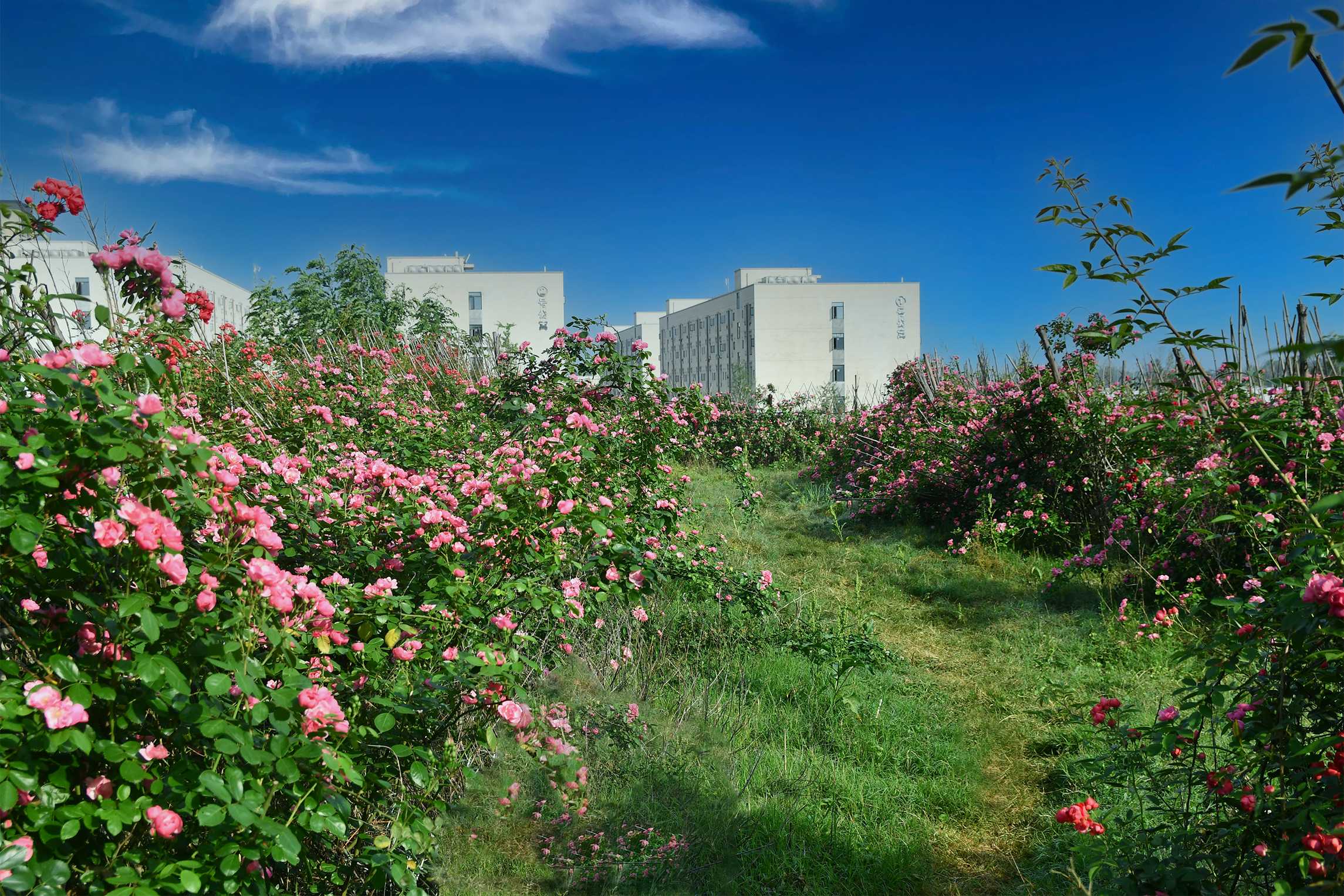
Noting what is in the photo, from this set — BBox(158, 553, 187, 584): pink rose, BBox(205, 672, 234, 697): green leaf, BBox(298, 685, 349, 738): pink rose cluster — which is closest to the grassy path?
BBox(298, 685, 349, 738): pink rose cluster

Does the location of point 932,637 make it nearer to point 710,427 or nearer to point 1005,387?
point 1005,387

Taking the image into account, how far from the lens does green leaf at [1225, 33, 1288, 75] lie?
0.87m

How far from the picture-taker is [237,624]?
4.84 ft

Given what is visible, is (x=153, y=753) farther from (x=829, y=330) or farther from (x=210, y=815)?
(x=829, y=330)

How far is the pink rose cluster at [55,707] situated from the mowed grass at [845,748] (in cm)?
137

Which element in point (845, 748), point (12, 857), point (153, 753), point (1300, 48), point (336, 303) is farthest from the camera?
point (336, 303)

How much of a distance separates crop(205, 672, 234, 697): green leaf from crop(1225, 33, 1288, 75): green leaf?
1693 millimetres

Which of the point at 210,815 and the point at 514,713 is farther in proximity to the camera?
the point at 514,713

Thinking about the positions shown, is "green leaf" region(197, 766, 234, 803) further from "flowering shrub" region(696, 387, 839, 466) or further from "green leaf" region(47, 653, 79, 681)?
"flowering shrub" region(696, 387, 839, 466)

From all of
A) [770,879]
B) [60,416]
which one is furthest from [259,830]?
[770,879]

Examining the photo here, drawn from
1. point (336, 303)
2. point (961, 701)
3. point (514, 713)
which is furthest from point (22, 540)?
point (336, 303)

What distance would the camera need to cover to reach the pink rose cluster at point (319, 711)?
60.3 inches

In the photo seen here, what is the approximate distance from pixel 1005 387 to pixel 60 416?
713cm

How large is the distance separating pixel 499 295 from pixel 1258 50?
6186 cm
